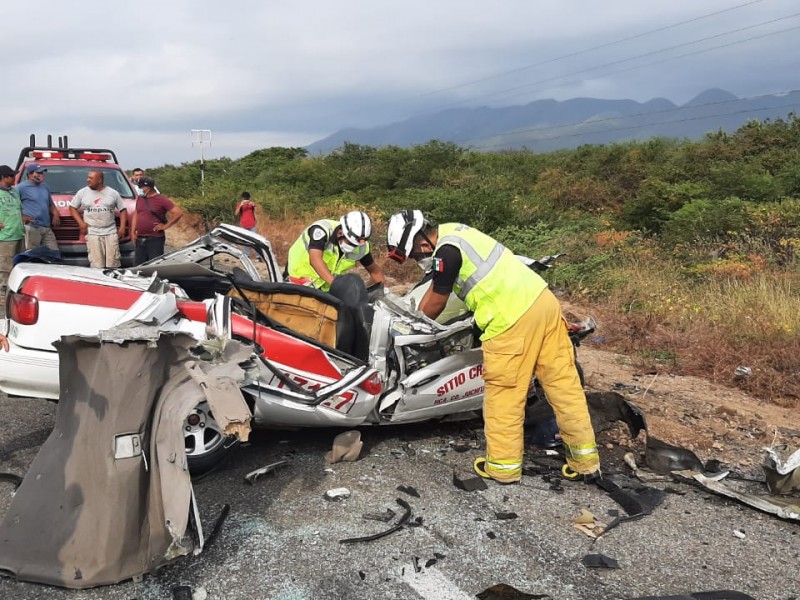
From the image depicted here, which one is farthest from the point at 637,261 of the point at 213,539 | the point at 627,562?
the point at 213,539

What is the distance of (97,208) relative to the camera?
8398 mm

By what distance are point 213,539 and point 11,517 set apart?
867 mm

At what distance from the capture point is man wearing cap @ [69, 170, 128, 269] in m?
8.40

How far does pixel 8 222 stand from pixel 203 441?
5694mm

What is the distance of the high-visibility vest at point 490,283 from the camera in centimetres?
387

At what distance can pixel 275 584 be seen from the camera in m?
2.74

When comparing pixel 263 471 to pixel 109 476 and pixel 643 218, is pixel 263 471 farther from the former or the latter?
pixel 643 218

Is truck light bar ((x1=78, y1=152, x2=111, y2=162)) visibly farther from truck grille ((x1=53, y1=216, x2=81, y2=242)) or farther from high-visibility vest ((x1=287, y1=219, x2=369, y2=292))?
high-visibility vest ((x1=287, y1=219, x2=369, y2=292))

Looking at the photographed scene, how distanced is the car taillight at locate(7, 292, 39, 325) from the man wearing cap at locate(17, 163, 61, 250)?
558 centimetres

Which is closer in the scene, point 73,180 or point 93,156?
point 73,180

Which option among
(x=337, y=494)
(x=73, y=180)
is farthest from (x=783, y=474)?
(x=73, y=180)

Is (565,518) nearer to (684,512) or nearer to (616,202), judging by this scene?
(684,512)

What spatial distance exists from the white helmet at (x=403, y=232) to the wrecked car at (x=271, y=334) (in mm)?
375

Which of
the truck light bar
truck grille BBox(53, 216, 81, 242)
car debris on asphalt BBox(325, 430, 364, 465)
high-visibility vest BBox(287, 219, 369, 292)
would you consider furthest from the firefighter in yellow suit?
the truck light bar
